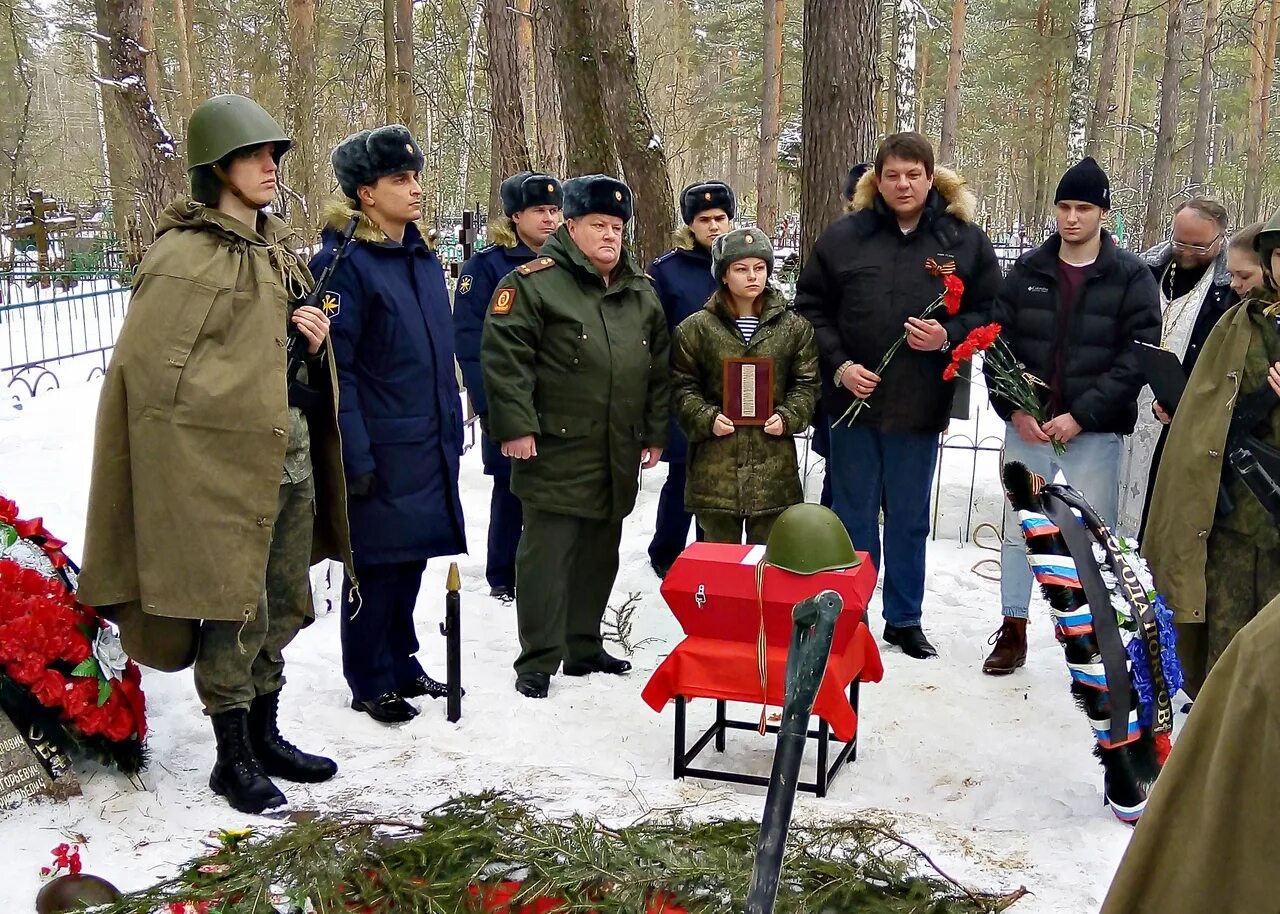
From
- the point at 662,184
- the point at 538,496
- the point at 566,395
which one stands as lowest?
the point at 538,496

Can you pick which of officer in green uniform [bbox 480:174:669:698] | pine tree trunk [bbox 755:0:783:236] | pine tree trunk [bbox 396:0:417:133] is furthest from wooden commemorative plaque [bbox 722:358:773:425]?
pine tree trunk [bbox 755:0:783:236]

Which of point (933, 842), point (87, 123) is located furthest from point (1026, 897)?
point (87, 123)

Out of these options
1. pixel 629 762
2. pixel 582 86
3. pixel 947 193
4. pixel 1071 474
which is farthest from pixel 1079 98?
pixel 629 762

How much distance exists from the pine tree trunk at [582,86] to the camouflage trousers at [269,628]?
15.5 ft

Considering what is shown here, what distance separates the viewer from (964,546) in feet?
21.7

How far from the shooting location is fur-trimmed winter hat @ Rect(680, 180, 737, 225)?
5.68m

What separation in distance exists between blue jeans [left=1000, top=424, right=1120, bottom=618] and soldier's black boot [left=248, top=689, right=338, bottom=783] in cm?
297

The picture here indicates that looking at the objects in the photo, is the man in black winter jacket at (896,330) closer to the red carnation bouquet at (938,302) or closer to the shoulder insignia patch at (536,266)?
the red carnation bouquet at (938,302)

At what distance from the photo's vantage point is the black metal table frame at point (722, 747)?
3.68 meters

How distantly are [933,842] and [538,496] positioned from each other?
2.15m

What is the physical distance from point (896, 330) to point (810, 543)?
1695 millimetres

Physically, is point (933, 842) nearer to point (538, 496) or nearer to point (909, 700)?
point (909, 700)

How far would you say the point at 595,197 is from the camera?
4.43 metres

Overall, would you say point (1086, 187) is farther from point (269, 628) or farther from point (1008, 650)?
point (269, 628)
